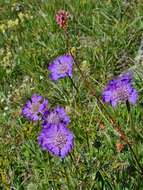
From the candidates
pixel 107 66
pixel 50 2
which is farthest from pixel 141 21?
pixel 50 2

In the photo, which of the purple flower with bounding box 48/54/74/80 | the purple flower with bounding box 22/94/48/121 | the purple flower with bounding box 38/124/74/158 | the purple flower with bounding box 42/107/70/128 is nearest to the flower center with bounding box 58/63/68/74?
the purple flower with bounding box 48/54/74/80

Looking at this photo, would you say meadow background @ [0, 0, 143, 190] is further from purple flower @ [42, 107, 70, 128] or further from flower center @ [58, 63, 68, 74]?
flower center @ [58, 63, 68, 74]

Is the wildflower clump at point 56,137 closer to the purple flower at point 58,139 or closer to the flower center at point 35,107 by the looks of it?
A: the purple flower at point 58,139

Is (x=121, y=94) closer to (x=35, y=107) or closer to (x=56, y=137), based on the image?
(x=56, y=137)

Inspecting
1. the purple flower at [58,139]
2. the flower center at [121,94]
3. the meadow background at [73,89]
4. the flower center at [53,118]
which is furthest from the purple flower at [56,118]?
the flower center at [121,94]

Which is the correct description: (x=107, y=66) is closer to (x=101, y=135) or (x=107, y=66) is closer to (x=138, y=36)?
(x=138, y=36)

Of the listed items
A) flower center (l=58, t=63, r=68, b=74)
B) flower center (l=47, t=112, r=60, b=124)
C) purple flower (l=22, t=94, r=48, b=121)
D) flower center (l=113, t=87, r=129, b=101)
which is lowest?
flower center (l=113, t=87, r=129, b=101)
